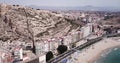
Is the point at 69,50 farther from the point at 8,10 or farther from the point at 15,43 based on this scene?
the point at 8,10

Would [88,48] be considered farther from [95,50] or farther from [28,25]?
[28,25]

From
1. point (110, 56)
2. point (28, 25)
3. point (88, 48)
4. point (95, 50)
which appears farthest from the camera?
point (28, 25)

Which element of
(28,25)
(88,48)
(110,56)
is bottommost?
(110,56)

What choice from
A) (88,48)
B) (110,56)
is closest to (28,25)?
(88,48)

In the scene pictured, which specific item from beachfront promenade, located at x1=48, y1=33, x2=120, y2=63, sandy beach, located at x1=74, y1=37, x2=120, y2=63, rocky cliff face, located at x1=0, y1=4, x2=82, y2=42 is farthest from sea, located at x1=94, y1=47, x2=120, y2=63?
rocky cliff face, located at x1=0, y1=4, x2=82, y2=42

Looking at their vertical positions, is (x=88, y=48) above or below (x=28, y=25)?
below

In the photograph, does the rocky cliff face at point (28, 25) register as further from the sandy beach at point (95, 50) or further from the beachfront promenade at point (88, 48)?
the sandy beach at point (95, 50)

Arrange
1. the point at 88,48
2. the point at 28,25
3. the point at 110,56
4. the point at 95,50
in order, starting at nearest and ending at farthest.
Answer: the point at 110,56 → the point at 95,50 → the point at 88,48 → the point at 28,25
